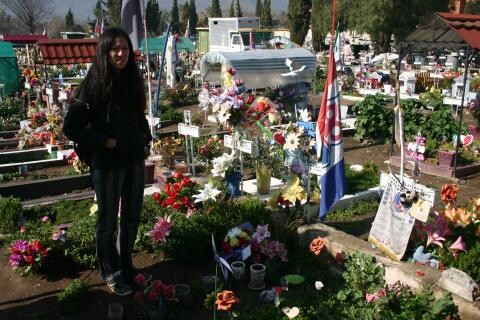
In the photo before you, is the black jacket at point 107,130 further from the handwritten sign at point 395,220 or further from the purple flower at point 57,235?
the handwritten sign at point 395,220

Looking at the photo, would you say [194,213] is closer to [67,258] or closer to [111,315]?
[67,258]

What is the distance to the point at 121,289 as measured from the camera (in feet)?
13.6

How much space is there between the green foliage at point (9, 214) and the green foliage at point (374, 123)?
23.5 feet

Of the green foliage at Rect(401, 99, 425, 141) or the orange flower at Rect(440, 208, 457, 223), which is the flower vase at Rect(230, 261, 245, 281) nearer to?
the orange flower at Rect(440, 208, 457, 223)

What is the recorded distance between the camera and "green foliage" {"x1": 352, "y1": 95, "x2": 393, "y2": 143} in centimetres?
A: 1043

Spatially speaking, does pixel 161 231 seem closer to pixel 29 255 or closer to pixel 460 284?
pixel 29 255

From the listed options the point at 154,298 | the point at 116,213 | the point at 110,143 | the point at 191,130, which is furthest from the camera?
the point at 191,130

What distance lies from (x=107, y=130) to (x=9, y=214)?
2.77 metres

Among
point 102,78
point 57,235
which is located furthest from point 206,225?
point 102,78

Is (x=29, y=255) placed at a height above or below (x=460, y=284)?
below

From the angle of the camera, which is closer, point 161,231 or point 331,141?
point 331,141

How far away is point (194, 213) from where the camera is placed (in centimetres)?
550

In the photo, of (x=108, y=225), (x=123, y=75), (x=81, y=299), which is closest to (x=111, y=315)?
(x=81, y=299)

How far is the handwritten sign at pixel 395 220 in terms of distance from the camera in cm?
416
